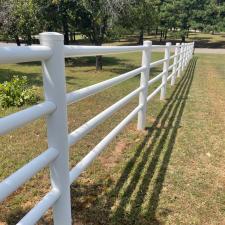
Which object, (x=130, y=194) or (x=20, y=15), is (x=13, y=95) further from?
(x=20, y=15)

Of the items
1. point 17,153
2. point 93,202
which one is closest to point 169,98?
point 17,153

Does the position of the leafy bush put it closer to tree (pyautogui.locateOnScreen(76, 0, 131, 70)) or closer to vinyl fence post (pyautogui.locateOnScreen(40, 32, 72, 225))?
vinyl fence post (pyautogui.locateOnScreen(40, 32, 72, 225))

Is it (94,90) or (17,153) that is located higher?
(94,90)

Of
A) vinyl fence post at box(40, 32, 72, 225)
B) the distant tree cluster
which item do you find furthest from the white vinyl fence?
the distant tree cluster

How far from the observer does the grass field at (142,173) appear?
10.6ft

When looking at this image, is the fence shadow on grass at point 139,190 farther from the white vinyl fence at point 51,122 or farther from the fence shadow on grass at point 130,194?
the white vinyl fence at point 51,122

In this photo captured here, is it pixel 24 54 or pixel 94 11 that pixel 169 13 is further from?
pixel 24 54

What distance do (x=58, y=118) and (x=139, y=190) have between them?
1.96m

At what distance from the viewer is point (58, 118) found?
6.61 ft

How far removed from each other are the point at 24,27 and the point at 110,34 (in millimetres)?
4500

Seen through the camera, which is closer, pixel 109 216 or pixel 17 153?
pixel 109 216

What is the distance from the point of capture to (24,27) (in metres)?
16.4

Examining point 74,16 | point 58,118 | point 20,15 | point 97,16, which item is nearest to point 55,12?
point 74,16

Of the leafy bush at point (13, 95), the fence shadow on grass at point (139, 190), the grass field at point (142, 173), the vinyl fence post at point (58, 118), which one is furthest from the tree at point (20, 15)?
the vinyl fence post at point (58, 118)
